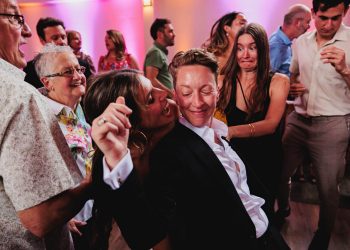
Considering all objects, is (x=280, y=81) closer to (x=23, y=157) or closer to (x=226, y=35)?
(x=226, y=35)

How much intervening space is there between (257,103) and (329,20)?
829 mm

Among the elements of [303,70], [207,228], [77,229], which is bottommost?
[77,229]

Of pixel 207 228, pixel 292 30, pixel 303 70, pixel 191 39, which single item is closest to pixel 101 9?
pixel 191 39

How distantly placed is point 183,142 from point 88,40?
6.39 meters

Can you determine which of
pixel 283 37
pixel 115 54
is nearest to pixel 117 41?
pixel 115 54

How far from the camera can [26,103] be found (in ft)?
2.38

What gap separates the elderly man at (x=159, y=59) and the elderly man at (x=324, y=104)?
69.8 inches

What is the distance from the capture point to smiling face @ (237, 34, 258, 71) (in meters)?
1.80

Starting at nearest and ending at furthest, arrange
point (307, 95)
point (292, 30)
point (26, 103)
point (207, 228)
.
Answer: point (26, 103)
point (207, 228)
point (307, 95)
point (292, 30)

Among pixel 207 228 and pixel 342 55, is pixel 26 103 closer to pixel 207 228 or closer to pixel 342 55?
pixel 207 228

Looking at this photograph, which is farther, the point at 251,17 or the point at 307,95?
the point at 251,17

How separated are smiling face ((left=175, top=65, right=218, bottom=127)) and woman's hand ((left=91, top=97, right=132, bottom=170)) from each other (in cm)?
52

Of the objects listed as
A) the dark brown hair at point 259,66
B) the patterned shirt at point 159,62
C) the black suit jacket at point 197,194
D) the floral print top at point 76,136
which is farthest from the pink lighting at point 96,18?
the black suit jacket at point 197,194

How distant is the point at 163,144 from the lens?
1.01m
